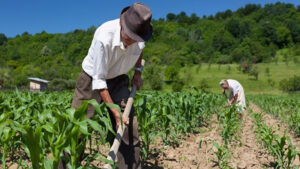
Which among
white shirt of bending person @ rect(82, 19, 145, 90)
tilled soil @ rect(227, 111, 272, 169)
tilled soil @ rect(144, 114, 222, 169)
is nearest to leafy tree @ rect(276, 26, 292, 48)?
tilled soil @ rect(227, 111, 272, 169)

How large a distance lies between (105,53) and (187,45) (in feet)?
308

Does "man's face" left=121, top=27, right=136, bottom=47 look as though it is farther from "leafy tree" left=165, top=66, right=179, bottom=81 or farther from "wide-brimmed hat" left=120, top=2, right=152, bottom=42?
"leafy tree" left=165, top=66, right=179, bottom=81

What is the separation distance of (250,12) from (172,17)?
3594 centimetres

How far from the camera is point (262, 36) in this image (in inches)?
3538

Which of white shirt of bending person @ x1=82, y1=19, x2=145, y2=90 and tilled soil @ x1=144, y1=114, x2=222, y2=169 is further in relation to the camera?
tilled soil @ x1=144, y1=114, x2=222, y2=169

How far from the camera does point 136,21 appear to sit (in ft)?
8.03

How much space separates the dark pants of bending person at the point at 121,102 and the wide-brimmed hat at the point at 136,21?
2.19ft

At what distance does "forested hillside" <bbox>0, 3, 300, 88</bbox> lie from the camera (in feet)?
248

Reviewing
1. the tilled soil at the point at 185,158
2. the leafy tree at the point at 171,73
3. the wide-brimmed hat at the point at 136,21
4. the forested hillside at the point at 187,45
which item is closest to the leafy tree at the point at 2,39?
the forested hillside at the point at 187,45

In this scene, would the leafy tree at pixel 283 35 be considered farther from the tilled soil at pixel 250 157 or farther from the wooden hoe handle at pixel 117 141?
the wooden hoe handle at pixel 117 141

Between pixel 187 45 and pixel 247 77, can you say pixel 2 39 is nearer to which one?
pixel 187 45

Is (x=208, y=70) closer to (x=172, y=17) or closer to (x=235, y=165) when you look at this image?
(x=235, y=165)

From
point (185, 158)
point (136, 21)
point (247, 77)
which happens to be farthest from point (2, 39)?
point (136, 21)

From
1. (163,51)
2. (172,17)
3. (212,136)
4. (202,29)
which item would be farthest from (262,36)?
(212,136)
